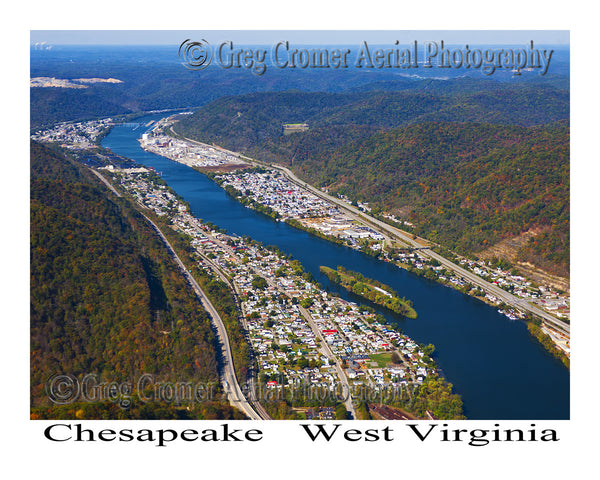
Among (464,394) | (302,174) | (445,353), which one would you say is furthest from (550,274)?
(302,174)

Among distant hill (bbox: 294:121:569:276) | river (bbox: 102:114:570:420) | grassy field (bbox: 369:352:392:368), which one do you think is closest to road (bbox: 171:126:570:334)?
river (bbox: 102:114:570:420)

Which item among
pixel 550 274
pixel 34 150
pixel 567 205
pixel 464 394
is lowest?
pixel 464 394

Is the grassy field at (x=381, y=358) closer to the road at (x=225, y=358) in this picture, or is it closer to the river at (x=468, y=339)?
the river at (x=468, y=339)

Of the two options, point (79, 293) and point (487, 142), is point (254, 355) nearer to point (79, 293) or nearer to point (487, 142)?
point (79, 293)

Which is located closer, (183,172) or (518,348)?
(518,348)

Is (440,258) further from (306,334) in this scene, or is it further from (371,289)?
Answer: (306,334)

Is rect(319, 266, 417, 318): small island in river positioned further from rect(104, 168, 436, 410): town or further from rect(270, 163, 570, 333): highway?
rect(270, 163, 570, 333): highway
